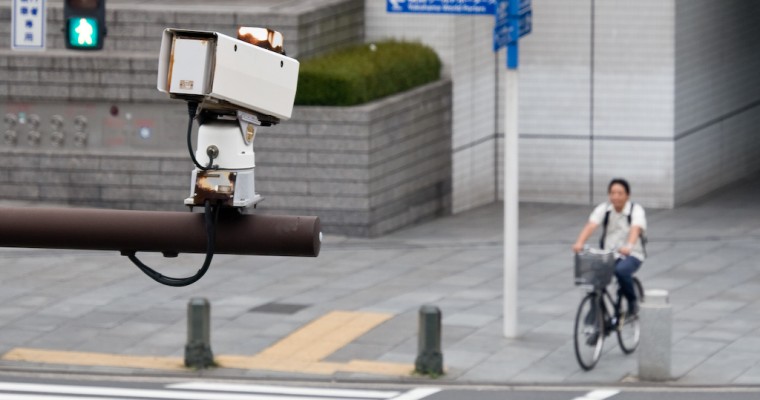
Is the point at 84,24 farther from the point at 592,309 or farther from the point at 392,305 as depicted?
the point at 592,309

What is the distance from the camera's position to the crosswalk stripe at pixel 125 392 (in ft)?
43.7

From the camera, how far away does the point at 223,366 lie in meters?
14.2

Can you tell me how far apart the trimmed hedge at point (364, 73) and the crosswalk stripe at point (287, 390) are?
21.1 feet

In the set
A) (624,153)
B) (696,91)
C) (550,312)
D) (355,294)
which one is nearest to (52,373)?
(355,294)

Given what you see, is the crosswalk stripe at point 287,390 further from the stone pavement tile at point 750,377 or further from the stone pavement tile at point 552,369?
the stone pavement tile at point 750,377

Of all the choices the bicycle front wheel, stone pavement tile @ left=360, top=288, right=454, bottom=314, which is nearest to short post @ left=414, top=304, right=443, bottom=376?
the bicycle front wheel

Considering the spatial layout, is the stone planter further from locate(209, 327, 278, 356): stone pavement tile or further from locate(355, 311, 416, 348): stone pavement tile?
locate(209, 327, 278, 356): stone pavement tile

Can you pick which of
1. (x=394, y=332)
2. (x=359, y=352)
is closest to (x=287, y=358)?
(x=359, y=352)

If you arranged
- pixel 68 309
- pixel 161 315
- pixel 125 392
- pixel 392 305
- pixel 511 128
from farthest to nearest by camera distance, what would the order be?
pixel 392 305, pixel 68 309, pixel 161 315, pixel 511 128, pixel 125 392

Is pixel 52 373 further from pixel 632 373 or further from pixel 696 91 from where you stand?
pixel 696 91

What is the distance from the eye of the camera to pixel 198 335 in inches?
550

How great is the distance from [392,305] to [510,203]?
7.04ft

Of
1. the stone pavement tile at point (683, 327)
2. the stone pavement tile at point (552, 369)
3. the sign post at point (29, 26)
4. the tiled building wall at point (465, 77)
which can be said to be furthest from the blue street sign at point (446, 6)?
the tiled building wall at point (465, 77)

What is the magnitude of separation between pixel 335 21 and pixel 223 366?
8.03 metres
